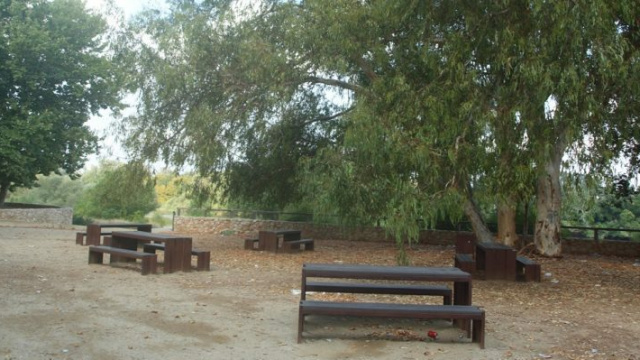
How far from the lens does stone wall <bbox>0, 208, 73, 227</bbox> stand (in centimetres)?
2230

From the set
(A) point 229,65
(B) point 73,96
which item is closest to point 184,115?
(A) point 229,65

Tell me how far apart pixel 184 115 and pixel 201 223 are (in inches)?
328

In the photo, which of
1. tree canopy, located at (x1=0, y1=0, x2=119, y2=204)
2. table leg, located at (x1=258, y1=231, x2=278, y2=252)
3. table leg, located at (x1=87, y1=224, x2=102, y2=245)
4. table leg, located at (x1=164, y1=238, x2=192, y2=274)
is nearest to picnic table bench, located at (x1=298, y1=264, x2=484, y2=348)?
table leg, located at (x1=164, y1=238, x2=192, y2=274)

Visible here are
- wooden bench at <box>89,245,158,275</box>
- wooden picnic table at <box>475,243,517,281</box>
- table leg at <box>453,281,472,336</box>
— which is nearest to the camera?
table leg at <box>453,281,472,336</box>

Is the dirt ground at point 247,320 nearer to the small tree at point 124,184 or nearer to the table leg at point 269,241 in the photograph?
the table leg at point 269,241

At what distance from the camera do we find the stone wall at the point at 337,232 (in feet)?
58.6

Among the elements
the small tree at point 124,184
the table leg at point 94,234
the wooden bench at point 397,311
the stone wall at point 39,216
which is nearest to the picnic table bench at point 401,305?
the wooden bench at point 397,311

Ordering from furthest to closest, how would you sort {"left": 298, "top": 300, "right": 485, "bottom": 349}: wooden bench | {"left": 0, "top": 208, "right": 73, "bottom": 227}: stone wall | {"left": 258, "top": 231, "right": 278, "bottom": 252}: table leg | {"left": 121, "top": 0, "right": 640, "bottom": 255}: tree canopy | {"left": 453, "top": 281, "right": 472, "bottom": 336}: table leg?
{"left": 0, "top": 208, "right": 73, "bottom": 227}: stone wall < {"left": 258, "top": 231, "right": 278, "bottom": 252}: table leg < {"left": 121, "top": 0, "right": 640, "bottom": 255}: tree canopy < {"left": 453, "top": 281, "right": 472, "bottom": 336}: table leg < {"left": 298, "top": 300, "right": 485, "bottom": 349}: wooden bench

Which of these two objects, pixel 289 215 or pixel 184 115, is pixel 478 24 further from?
pixel 289 215

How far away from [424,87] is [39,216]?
65.1 feet

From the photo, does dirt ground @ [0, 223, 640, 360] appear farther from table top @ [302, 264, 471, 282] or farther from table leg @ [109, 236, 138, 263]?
table top @ [302, 264, 471, 282]

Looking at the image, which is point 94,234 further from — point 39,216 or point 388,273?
point 39,216

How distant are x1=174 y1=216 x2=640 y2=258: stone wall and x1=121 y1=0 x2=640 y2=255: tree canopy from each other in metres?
6.96

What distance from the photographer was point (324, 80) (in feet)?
46.5
